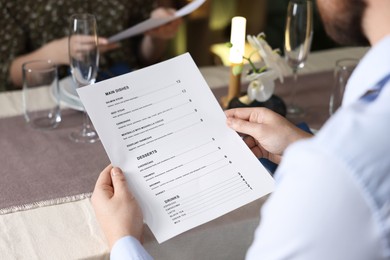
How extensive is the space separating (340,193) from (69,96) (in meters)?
0.97

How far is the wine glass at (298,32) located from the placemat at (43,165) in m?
0.53

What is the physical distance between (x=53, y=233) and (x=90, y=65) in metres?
0.47

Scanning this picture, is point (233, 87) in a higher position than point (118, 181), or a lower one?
lower

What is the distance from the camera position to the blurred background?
3334 millimetres

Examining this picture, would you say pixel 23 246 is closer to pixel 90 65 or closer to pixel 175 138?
pixel 175 138

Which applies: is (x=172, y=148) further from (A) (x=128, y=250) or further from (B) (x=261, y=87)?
(B) (x=261, y=87)

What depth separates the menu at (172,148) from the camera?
0.99 m

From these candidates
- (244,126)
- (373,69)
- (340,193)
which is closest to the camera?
(340,193)

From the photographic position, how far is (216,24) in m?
3.44

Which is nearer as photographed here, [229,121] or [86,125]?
[229,121]

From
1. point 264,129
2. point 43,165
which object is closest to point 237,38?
point 264,129

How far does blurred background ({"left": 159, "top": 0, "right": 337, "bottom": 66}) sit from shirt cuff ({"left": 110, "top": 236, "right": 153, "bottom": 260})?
242cm

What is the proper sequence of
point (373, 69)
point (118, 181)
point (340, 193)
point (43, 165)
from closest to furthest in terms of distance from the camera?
point (340, 193) → point (373, 69) → point (118, 181) → point (43, 165)

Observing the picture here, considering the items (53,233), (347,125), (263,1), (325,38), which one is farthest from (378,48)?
(263,1)
